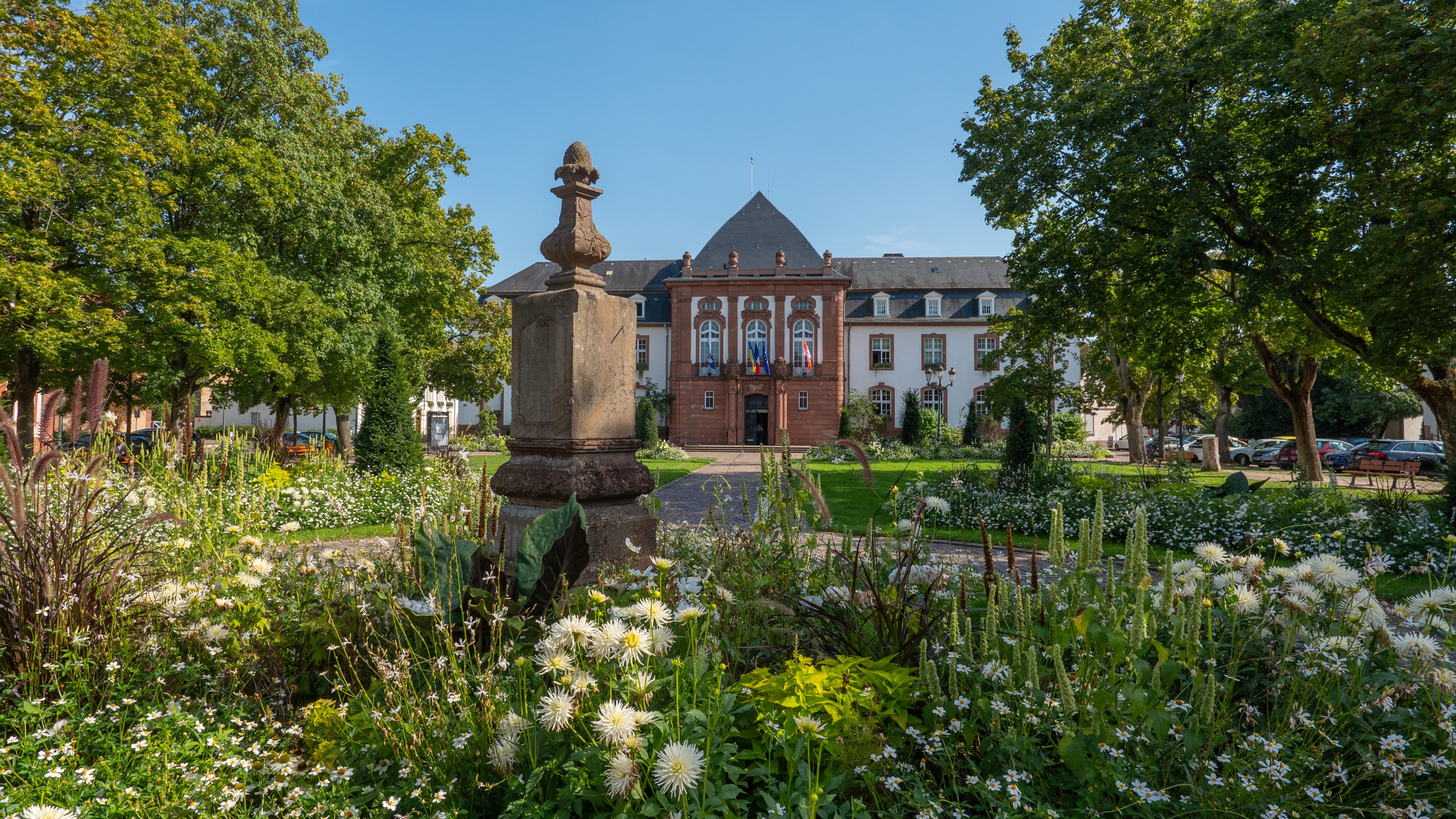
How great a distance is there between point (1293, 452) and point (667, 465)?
911 inches

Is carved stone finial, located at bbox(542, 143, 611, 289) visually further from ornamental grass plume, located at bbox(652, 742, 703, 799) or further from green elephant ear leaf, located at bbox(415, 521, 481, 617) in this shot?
ornamental grass plume, located at bbox(652, 742, 703, 799)

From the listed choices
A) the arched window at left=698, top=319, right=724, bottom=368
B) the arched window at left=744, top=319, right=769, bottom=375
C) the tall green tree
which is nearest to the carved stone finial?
the tall green tree

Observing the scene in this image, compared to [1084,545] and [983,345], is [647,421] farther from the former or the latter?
[1084,545]

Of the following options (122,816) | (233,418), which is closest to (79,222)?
(122,816)

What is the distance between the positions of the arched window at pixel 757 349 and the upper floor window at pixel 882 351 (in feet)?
21.2

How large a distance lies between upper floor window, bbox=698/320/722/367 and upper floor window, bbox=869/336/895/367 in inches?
341

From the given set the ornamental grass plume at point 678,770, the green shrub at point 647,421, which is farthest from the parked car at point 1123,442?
the ornamental grass plume at point 678,770

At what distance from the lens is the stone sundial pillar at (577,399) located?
13.5ft

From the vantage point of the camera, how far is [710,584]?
2.66m

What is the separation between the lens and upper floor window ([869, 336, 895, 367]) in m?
39.7

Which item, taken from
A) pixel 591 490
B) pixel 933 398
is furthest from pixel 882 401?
pixel 591 490

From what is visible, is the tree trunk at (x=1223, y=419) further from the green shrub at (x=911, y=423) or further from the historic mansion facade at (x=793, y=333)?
the green shrub at (x=911, y=423)

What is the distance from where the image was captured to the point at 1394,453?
76.0ft

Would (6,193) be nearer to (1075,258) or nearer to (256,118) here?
(256,118)
